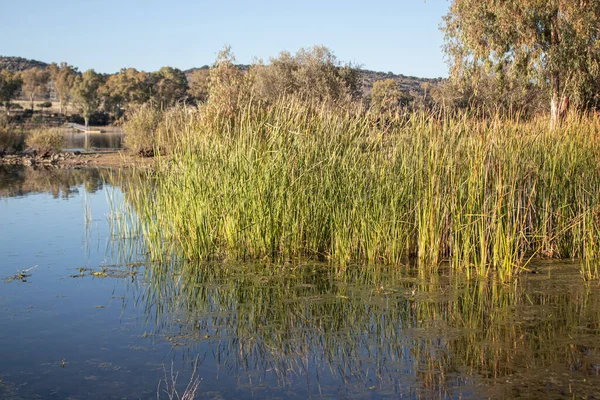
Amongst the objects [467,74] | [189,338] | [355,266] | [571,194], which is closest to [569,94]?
[467,74]

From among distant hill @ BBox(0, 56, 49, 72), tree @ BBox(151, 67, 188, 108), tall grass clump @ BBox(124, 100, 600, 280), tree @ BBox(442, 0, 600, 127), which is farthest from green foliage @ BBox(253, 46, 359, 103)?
distant hill @ BBox(0, 56, 49, 72)

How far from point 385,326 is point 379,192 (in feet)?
6.85

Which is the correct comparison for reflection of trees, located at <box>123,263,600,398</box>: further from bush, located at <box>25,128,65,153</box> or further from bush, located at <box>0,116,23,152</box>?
bush, located at <box>0,116,23,152</box>

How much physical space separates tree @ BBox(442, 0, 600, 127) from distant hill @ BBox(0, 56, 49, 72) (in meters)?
114

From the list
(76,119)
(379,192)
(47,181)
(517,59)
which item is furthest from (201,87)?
(379,192)

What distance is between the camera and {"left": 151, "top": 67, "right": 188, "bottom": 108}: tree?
72.1 metres

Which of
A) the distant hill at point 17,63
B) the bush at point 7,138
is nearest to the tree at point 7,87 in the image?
the bush at point 7,138

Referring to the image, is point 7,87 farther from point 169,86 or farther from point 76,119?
point 169,86

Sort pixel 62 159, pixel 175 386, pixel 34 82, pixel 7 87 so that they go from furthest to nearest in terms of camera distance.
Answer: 1. pixel 34 82
2. pixel 7 87
3. pixel 62 159
4. pixel 175 386

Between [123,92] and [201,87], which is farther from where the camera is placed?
[123,92]

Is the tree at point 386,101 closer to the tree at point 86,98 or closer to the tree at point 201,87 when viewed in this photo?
the tree at point 201,87

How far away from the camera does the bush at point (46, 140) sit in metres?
24.2

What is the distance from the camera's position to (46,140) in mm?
24328

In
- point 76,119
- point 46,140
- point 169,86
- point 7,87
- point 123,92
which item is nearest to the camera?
point 46,140
